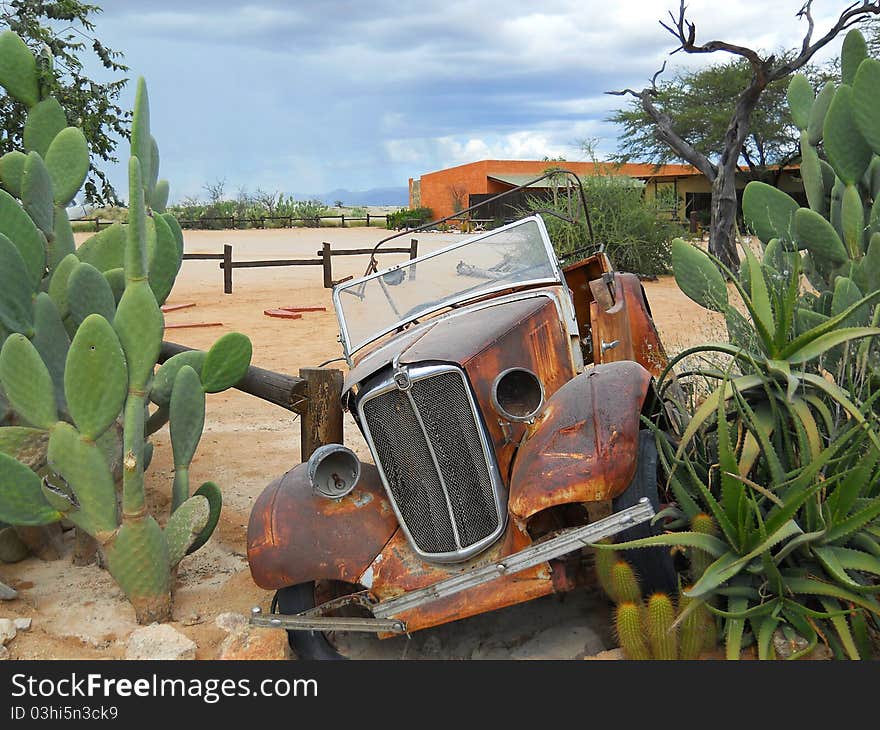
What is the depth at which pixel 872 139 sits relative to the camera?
450 cm

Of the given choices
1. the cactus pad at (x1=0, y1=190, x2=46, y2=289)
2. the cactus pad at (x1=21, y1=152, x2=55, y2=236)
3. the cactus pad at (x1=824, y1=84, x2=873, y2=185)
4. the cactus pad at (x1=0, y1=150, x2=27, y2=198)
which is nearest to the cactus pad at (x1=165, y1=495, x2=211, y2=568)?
the cactus pad at (x1=0, y1=190, x2=46, y2=289)

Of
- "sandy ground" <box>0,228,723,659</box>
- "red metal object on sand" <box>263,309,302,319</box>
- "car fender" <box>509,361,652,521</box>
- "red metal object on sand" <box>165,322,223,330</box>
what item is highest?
"car fender" <box>509,361,652,521</box>

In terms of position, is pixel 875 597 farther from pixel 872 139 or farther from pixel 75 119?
pixel 75 119

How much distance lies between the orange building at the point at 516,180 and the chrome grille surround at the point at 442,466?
3317cm

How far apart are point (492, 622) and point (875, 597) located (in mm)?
1711

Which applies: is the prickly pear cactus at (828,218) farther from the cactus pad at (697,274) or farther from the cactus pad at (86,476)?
the cactus pad at (86,476)

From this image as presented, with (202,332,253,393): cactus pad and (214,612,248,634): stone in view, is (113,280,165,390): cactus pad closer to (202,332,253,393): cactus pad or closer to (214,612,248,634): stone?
(202,332,253,393): cactus pad

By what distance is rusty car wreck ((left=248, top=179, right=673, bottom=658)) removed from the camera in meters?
3.46

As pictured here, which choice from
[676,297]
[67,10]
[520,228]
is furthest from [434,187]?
[520,228]

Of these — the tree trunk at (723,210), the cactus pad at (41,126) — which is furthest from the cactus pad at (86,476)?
the tree trunk at (723,210)

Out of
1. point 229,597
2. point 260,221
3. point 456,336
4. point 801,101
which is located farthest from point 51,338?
point 260,221

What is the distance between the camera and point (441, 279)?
495 cm

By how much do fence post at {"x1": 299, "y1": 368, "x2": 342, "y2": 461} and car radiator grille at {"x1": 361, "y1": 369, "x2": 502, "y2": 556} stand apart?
4.57 feet

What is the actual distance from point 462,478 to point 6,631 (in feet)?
7.24
